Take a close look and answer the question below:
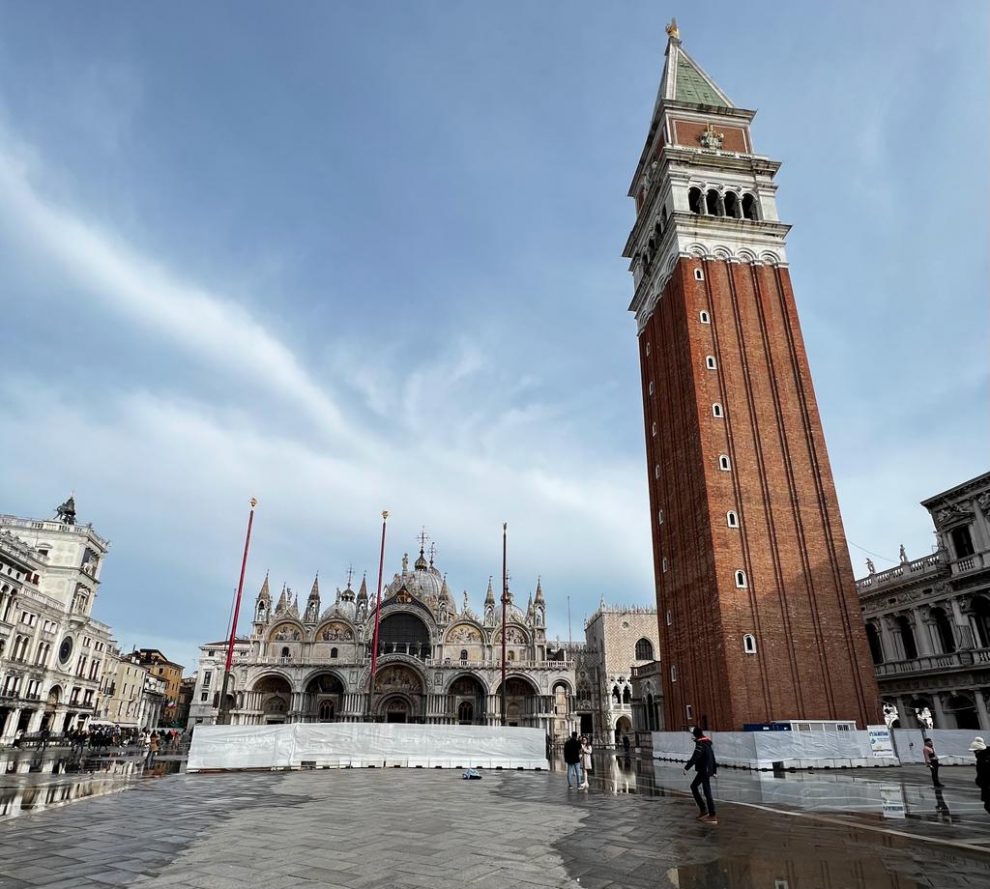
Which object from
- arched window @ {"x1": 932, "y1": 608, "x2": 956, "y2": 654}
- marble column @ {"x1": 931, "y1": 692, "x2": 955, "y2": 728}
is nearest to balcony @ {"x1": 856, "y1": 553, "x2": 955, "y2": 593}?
arched window @ {"x1": 932, "y1": 608, "x2": 956, "y2": 654}

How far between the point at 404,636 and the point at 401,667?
283 centimetres

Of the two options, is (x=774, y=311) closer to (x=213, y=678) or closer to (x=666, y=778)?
(x=666, y=778)

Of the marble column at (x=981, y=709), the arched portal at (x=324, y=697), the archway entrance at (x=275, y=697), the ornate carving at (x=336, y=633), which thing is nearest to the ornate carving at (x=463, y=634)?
the ornate carving at (x=336, y=633)

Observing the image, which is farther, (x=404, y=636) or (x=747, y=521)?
(x=404, y=636)

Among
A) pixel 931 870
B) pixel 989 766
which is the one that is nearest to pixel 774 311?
pixel 989 766

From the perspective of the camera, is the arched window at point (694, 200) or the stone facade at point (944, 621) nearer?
the stone facade at point (944, 621)

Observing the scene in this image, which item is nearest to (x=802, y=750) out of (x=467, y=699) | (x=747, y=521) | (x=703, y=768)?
(x=747, y=521)

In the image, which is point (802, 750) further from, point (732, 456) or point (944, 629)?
point (944, 629)

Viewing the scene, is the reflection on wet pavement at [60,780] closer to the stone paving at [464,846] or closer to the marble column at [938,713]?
the stone paving at [464,846]

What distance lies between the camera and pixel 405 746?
27141 millimetres

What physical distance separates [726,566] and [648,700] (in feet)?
90.4

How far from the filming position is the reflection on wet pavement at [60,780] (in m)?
13.8

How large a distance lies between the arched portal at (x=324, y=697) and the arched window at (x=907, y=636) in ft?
138

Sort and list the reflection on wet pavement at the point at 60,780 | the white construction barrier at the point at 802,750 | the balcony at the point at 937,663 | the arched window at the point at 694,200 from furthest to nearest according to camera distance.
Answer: the arched window at the point at 694,200, the balcony at the point at 937,663, the white construction barrier at the point at 802,750, the reflection on wet pavement at the point at 60,780
